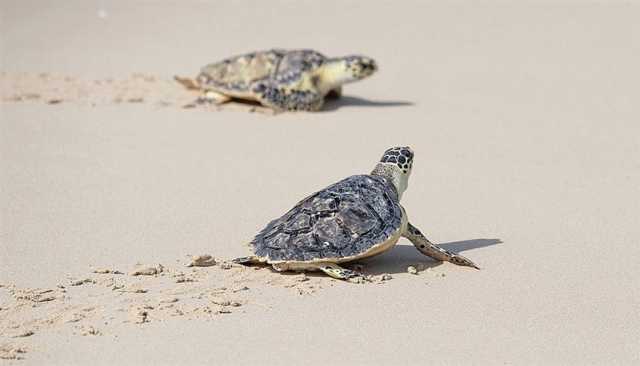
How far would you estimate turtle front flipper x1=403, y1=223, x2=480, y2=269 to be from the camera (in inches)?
249

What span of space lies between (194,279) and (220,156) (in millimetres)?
3741

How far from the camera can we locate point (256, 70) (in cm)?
1229

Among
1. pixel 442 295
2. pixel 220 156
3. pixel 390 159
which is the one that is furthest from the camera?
pixel 220 156

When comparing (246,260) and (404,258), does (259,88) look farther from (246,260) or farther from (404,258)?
(246,260)

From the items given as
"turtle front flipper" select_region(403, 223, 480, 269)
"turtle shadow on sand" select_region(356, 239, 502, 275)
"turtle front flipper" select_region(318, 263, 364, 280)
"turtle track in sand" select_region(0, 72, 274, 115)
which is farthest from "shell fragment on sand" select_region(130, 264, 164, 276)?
"turtle track in sand" select_region(0, 72, 274, 115)

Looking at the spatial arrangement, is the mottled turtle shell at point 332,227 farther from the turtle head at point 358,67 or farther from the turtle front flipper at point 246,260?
the turtle head at point 358,67

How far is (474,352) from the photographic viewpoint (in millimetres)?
5051

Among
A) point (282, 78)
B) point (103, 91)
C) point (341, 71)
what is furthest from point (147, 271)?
point (103, 91)

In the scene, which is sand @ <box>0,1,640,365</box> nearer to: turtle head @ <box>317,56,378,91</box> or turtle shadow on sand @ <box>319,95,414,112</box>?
turtle shadow on sand @ <box>319,95,414,112</box>

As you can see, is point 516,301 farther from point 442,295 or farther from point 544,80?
point 544,80

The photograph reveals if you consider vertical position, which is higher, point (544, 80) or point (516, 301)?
point (544, 80)

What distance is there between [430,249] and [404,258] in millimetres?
351

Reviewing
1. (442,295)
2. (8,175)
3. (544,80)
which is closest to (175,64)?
(544,80)

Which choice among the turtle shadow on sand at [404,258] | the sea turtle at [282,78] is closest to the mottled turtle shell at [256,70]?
the sea turtle at [282,78]
